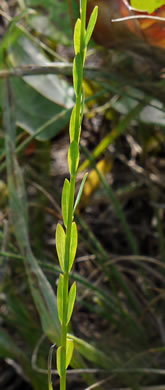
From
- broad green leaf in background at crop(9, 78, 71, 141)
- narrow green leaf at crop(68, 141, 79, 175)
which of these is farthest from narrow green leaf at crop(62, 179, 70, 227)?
broad green leaf in background at crop(9, 78, 71, 141)

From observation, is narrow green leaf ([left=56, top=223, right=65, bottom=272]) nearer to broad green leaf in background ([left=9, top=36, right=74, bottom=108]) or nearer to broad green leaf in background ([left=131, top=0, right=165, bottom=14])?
broad green leaf in background ([left=131, top=0, right=165, bottom=14])

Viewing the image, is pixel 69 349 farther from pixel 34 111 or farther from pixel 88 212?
pixel 88 212

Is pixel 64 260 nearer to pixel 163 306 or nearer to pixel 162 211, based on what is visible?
pixel 163 306

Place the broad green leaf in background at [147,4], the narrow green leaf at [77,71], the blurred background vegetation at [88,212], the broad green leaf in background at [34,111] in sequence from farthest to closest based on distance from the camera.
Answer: the broad green leaf in background at [34,111], the blurred background vegetation at [88,212], the broad green leaf in background at [147,4], the narrow green leaf at [77,71]

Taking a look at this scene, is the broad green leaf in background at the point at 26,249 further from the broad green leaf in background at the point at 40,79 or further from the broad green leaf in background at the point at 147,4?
the broad green leaf in background at the point at 147,4

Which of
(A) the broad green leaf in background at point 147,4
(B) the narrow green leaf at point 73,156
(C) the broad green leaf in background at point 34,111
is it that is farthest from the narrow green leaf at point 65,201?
(C) the broad green leaf in background at point 34,111
